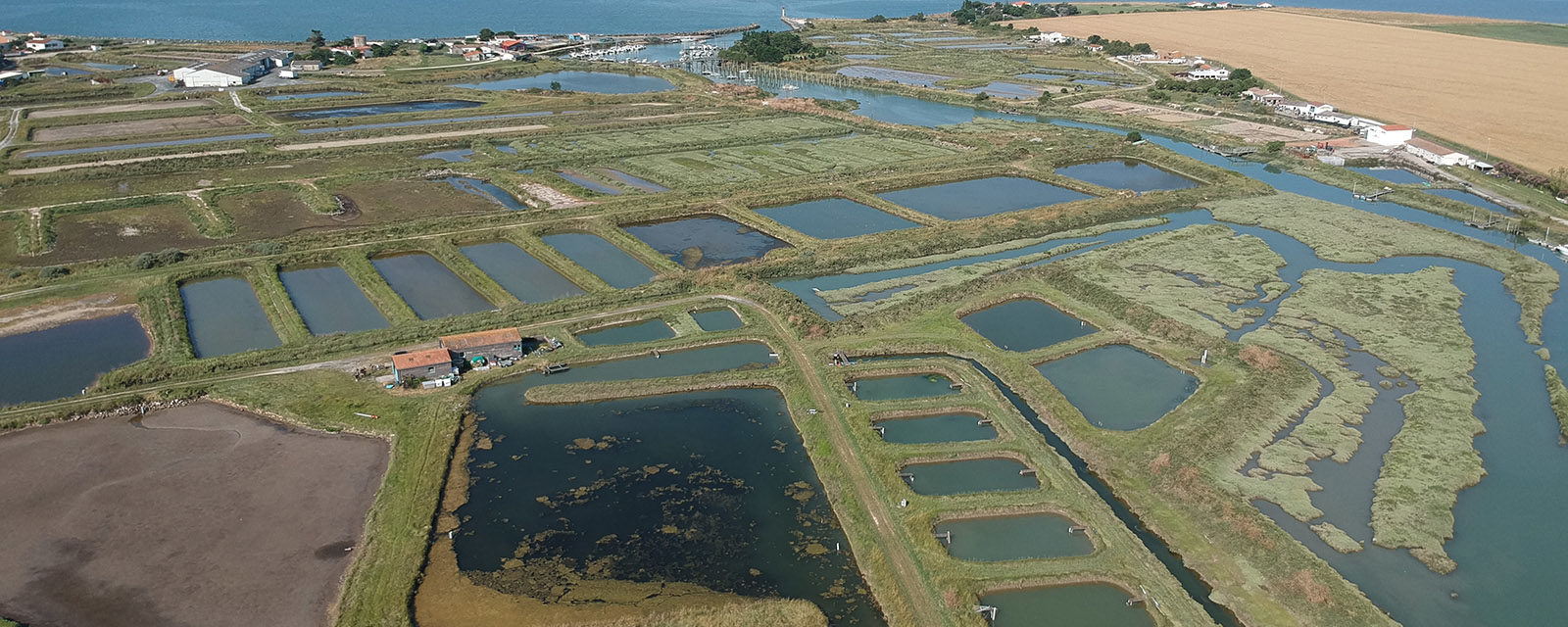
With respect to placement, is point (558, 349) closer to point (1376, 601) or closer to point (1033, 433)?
point (1033, 433)

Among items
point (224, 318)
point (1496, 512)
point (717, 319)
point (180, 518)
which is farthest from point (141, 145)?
point (1496, 512)

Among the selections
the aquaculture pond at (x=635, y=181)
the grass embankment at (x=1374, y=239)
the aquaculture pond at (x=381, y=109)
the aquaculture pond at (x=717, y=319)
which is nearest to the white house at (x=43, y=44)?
the aquaculture pond at (x=381, y=109)

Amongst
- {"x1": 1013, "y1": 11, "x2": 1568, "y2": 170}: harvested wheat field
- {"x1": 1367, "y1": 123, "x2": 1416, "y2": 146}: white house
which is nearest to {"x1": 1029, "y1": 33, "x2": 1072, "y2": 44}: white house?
{"x1": 1013, "y1": 11, "x2": 1568, "y2": 170}: harvested wheat field

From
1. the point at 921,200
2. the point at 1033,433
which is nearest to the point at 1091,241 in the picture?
the point at 921,200

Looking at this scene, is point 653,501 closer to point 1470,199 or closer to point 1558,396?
point 1558,396

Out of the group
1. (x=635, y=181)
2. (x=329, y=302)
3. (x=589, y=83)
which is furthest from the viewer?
(x=589, y=83)

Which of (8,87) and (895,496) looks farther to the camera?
(8,87)

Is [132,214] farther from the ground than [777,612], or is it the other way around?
[132,214]
